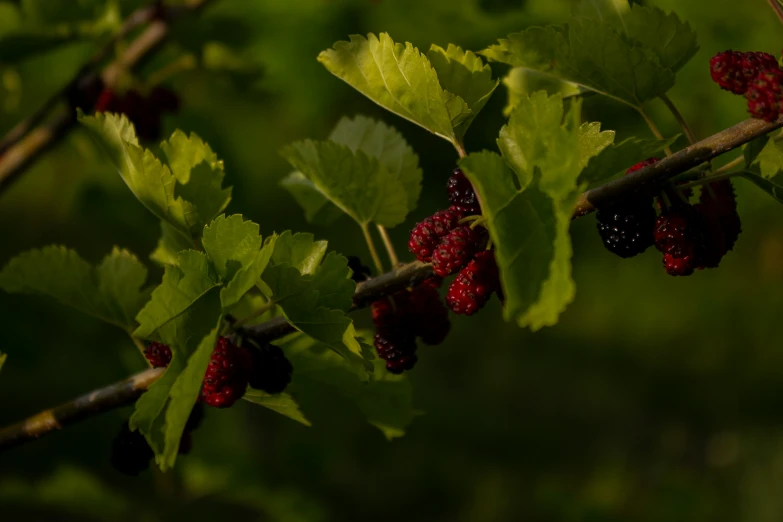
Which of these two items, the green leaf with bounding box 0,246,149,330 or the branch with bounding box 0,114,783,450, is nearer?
the branch with bounding box 0,114,783,450

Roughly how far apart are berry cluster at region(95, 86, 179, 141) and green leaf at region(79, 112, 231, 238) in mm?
553

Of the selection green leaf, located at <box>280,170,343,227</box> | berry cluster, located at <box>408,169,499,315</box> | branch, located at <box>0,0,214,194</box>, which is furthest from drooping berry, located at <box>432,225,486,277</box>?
branch, located at <box>0,0,214,194</box>

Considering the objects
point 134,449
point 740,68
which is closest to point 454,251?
point 740,68

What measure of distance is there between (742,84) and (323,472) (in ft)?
4.79

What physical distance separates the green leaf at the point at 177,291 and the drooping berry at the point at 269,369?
11cm

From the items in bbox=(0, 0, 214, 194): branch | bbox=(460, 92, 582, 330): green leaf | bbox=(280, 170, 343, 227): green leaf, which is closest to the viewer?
bbox=(460, 92, 582, 330): green leaf

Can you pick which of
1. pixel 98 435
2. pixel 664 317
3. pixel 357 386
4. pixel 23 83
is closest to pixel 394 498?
pixel 98 435

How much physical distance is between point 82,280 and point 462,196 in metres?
0.31

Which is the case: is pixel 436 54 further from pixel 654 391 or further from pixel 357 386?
pixel 654 391

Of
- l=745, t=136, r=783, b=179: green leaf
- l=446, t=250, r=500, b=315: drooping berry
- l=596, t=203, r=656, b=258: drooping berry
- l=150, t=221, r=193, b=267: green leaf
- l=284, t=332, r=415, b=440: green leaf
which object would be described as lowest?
l=284, t=332, r=415, b=440: green leaf

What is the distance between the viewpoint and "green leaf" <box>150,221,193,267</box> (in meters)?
0.67

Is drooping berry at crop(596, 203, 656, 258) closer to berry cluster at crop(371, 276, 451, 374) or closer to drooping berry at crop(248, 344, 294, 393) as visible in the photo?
berry cluster at crop(371, 276, 451, 374)

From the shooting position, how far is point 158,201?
0.59m

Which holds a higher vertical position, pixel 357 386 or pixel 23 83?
pixel 23 83
